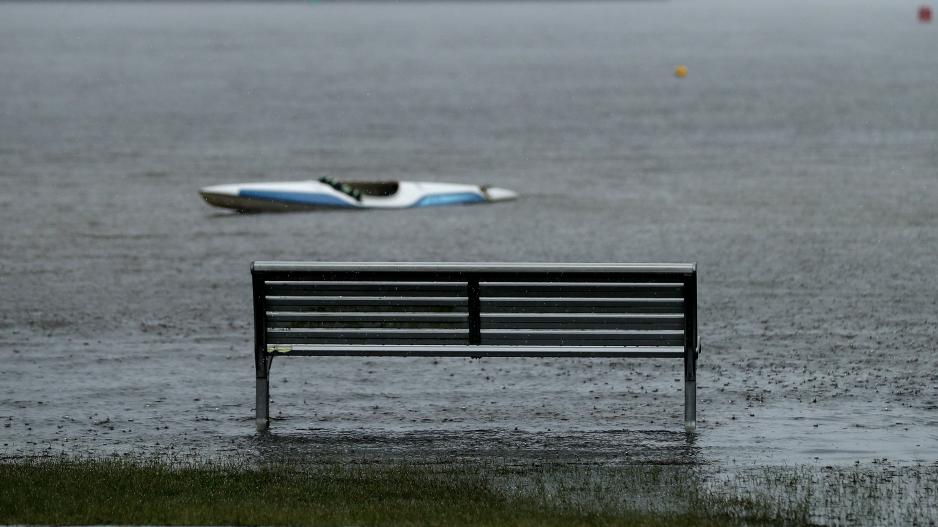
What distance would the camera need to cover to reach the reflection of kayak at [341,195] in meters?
25.5

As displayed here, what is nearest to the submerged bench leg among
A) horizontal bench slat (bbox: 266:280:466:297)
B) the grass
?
horizontal bench slat (bbox: 266:280:466:297)

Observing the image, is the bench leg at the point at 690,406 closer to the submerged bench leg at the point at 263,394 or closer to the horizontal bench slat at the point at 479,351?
the horizontal bench slat at the point at 479,351

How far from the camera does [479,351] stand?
1008cm

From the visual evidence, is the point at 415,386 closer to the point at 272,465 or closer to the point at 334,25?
the point at 272,465

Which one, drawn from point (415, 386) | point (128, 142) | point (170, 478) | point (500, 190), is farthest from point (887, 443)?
point (128, 142)

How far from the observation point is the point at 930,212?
933 inches

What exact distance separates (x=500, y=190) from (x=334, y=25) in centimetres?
16368

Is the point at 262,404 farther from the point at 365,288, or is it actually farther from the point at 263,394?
the point at 365,288

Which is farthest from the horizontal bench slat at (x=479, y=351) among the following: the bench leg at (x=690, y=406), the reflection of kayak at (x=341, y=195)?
the reflection of kayak at (x=341, y=195)

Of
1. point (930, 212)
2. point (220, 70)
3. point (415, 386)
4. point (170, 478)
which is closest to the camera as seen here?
point (170, 478)

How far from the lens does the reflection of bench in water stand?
996 centimetres

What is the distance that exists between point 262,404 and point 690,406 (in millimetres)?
2797

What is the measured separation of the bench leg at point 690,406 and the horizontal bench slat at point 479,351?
245 mm

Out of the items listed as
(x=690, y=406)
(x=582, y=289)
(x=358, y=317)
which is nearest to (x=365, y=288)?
(x=358, y=317)
